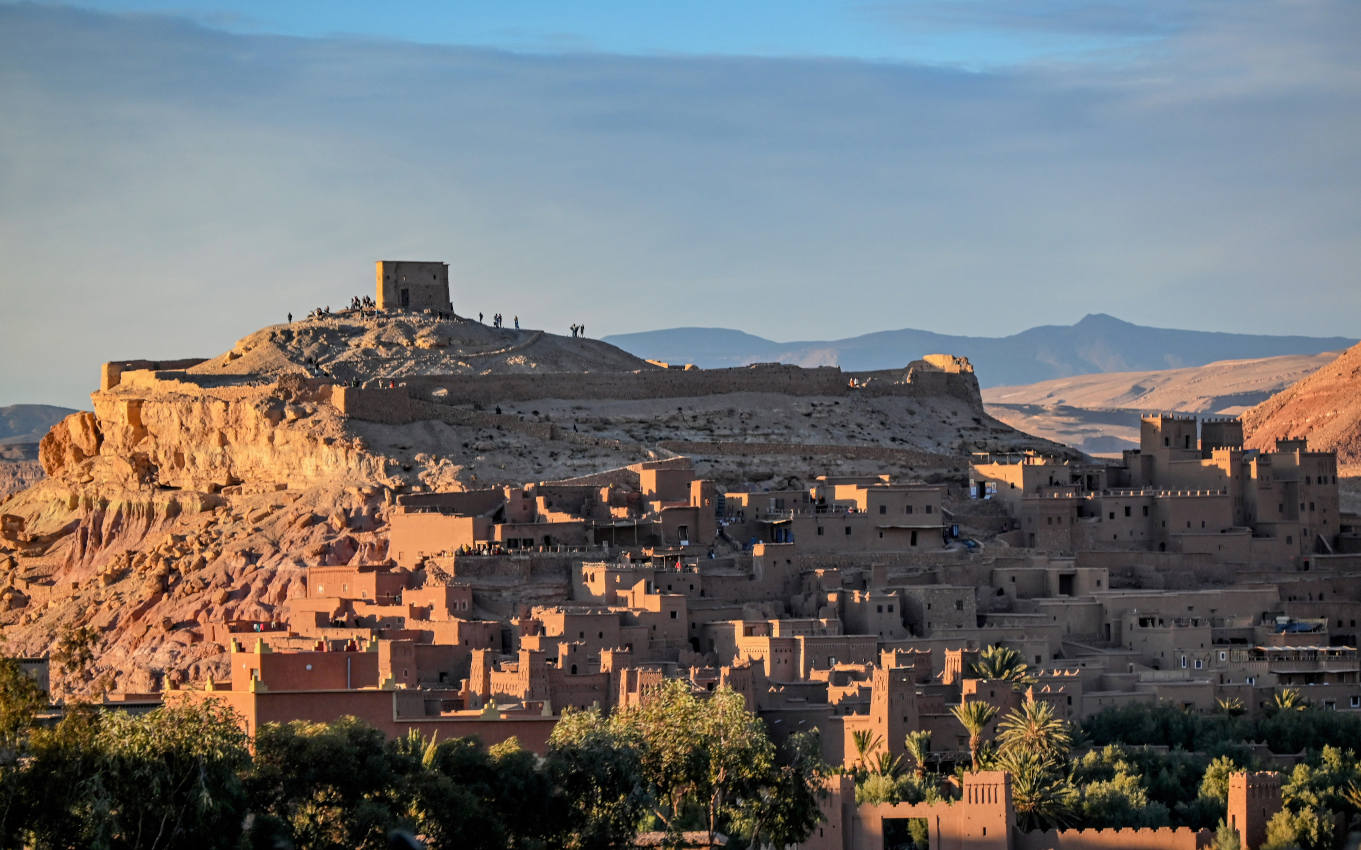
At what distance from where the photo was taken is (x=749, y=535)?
217ft

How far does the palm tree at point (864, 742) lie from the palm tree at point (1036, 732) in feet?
8.00

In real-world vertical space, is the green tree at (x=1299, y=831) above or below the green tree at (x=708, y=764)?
below

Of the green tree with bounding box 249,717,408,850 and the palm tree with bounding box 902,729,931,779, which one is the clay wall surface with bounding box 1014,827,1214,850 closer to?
the palm tree with bounding box 902,729,931,779

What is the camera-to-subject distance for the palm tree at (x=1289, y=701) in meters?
57.2

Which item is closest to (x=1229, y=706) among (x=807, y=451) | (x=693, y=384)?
(x=807, y=451)

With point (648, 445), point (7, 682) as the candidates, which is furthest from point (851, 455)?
point (7, 682)

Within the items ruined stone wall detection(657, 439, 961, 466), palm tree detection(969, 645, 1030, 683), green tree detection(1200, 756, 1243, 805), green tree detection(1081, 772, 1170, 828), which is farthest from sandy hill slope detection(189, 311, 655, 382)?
green tree detection(1081, 772, 1170, 828)

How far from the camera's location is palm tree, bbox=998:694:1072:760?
52500 mm

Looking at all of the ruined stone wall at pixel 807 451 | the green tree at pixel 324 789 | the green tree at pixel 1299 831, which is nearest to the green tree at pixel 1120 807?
the green tree at pixel 1299 831

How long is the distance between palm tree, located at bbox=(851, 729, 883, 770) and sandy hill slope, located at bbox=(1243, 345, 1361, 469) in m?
58.8

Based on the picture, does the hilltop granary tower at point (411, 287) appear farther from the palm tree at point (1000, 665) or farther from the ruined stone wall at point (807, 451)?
the palm tree at point (1000, 665)

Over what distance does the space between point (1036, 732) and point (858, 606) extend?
24.0 feet

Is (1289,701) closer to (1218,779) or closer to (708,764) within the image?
(1218,779)

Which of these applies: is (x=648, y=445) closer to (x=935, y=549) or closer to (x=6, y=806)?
(x=935, y=549)
